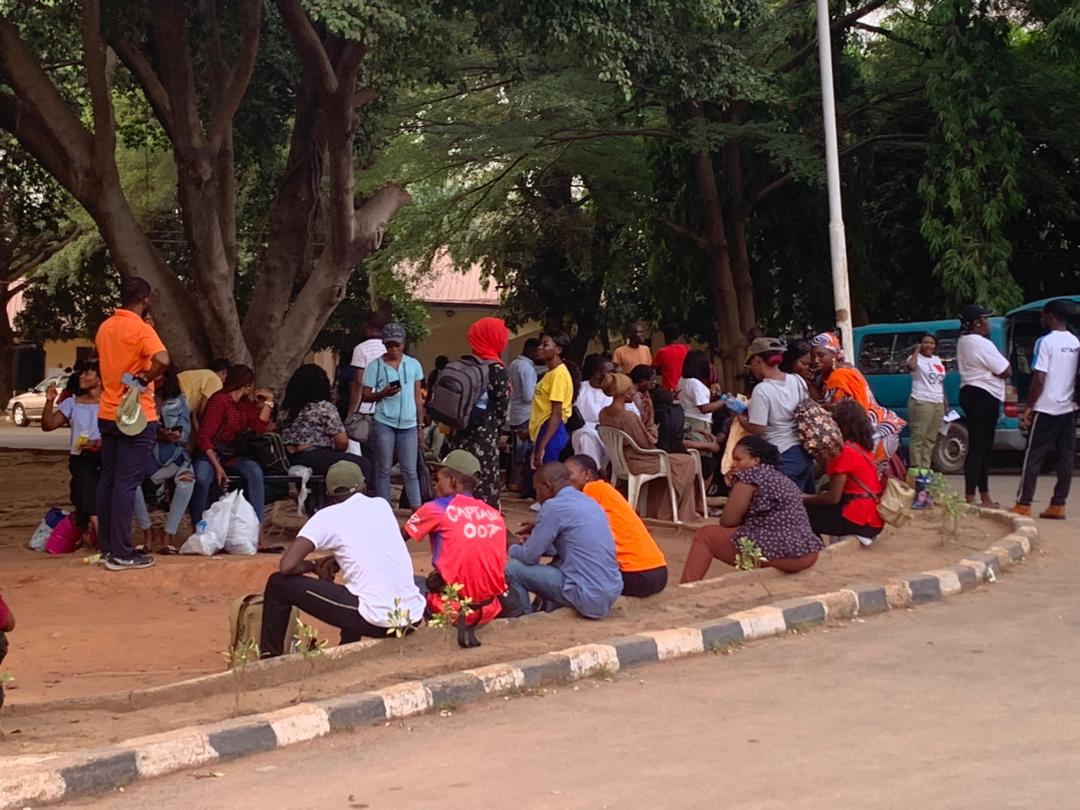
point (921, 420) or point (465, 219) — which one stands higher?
point (465, 219)

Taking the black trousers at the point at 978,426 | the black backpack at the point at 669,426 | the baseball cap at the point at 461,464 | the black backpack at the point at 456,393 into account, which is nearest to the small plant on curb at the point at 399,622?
the baseball cap at the point at 461,464

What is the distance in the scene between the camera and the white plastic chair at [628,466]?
40.2 ft

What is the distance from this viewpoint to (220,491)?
36.2 ft

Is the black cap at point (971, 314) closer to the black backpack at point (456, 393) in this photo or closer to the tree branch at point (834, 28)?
the black backpack at point (456, 393)

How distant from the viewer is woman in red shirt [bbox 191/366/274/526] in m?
11.0

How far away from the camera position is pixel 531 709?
6188mm

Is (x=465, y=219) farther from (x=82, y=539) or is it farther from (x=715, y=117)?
(x=82, y=539)

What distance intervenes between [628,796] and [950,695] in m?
2.15

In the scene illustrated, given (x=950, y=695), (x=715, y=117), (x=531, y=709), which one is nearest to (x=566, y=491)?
(x=531, y=709)

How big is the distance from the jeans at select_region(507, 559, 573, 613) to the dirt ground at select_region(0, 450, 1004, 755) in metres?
0.13

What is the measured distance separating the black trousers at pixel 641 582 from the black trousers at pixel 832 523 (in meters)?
2.49

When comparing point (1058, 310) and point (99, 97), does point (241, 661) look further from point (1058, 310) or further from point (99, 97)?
point (1058, 310)

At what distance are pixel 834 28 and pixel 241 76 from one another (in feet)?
41.9

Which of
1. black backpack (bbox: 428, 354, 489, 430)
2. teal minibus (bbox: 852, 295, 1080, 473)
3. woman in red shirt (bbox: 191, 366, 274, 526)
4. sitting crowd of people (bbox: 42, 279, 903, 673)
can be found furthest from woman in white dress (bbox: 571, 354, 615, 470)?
teal minibus (bbox: 852, 295, 1080, 473)
